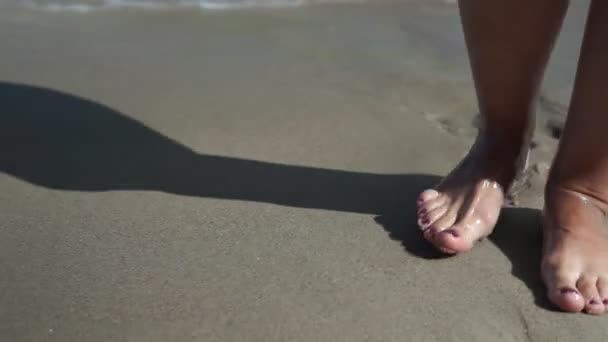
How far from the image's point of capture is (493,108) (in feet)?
5.99

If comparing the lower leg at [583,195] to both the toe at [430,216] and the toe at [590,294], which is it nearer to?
the toe at [590,294]

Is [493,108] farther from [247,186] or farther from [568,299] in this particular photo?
[247,186]

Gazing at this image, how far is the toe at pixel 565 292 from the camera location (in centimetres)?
154

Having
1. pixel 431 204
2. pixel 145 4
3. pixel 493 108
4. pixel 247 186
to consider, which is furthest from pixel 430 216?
pixel 145 4

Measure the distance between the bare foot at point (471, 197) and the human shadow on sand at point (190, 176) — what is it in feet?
0.17

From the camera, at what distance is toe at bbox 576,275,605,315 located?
154 cm

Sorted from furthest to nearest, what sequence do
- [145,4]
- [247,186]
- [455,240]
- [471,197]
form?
[145,4] < [247,186] < [471,197] < [455,240]

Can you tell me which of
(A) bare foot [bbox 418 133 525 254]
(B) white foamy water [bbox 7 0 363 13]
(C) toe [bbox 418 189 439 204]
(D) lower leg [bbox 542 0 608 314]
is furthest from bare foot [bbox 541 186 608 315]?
(B) white foamy water [bbox 7 0 363 13]

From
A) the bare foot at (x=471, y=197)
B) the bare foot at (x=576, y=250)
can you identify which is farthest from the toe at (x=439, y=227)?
the bare foot at (x=576, y=250)

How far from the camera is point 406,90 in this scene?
253 centimetres

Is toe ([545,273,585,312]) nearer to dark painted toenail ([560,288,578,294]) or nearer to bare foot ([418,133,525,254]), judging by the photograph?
dark painted toenail ([560,288,578,294])

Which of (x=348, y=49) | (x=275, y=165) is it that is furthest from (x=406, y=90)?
(x=275, y=165)

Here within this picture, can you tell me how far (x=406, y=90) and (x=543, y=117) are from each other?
0.42 meters

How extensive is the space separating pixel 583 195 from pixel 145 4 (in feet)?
6.95
